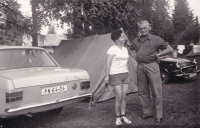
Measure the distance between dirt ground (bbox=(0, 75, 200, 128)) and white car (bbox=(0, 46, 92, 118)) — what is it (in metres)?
0.60

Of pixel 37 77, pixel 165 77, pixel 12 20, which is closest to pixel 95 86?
pixel 37 77

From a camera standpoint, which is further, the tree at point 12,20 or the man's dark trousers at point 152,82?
the tree at point 12,20

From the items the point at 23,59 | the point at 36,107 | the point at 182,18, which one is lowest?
the point at 36,107

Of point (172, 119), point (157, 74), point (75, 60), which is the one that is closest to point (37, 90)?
point (157, 74)

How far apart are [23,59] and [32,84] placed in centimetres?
111

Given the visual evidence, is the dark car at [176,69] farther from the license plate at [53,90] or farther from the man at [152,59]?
the license plate at [53,90]

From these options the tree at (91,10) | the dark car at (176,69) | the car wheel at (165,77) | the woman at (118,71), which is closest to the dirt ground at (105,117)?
the woman at (118,71)

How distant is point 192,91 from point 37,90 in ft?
17.2

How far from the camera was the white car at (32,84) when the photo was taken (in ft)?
10.3

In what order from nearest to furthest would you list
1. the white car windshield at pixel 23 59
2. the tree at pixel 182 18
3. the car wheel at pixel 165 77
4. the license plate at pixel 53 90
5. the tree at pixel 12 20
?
the license plate at pixel 53 90, the white car windshield at pixel 23 59, the car wheel at pixel 165 77, the tree at pixel 12 20, the tree at pixel 182 18

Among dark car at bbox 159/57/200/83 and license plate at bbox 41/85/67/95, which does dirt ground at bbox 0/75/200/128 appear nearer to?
license plate at bbox 41/85/67/95

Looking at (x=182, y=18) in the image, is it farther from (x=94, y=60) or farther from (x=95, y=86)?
(x=95, y=86)

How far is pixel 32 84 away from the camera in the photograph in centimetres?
334

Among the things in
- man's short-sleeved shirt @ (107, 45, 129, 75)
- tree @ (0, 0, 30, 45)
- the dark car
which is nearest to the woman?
man's short-sleeved shirt @ (107, 45, 129, 75)
